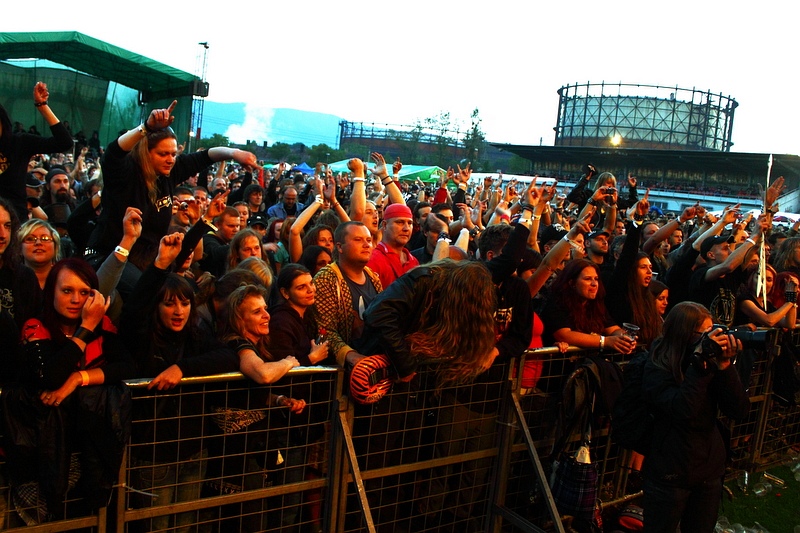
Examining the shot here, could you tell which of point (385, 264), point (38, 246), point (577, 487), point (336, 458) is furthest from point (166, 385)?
point (577, 487)

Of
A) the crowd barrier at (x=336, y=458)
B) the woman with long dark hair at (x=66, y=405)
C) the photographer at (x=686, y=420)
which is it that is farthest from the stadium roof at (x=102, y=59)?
the photographer at (x=686, y=420)

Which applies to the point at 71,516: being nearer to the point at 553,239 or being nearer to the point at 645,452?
the point at 645,452

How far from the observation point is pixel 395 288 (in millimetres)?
3578

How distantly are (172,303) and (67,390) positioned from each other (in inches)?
29.7

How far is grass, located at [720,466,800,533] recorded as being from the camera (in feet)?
17.5

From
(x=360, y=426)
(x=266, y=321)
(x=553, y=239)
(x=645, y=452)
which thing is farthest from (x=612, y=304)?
(x=266, y=321)

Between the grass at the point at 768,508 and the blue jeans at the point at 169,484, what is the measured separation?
4011mm

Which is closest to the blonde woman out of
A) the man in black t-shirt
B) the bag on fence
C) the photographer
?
the bag on fence

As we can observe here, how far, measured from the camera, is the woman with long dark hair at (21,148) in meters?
4.54

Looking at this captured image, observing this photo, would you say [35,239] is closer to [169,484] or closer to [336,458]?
[169,484]

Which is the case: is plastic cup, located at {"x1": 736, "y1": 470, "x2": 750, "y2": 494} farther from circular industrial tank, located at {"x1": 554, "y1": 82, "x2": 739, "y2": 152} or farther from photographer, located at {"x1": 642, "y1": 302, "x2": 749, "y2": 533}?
circular industrial tank, located at {"x1": 554, "y1": 82, "x2": 739, "y2": 152}

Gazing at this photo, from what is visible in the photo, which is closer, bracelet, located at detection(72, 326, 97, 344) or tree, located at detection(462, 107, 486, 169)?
bracelet, located at detection(72, 326, 97, 344)

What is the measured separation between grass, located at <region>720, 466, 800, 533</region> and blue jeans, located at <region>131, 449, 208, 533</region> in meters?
4.01

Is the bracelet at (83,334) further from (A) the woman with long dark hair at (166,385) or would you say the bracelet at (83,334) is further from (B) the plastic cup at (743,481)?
(B) the plastic cup at (743,481)
